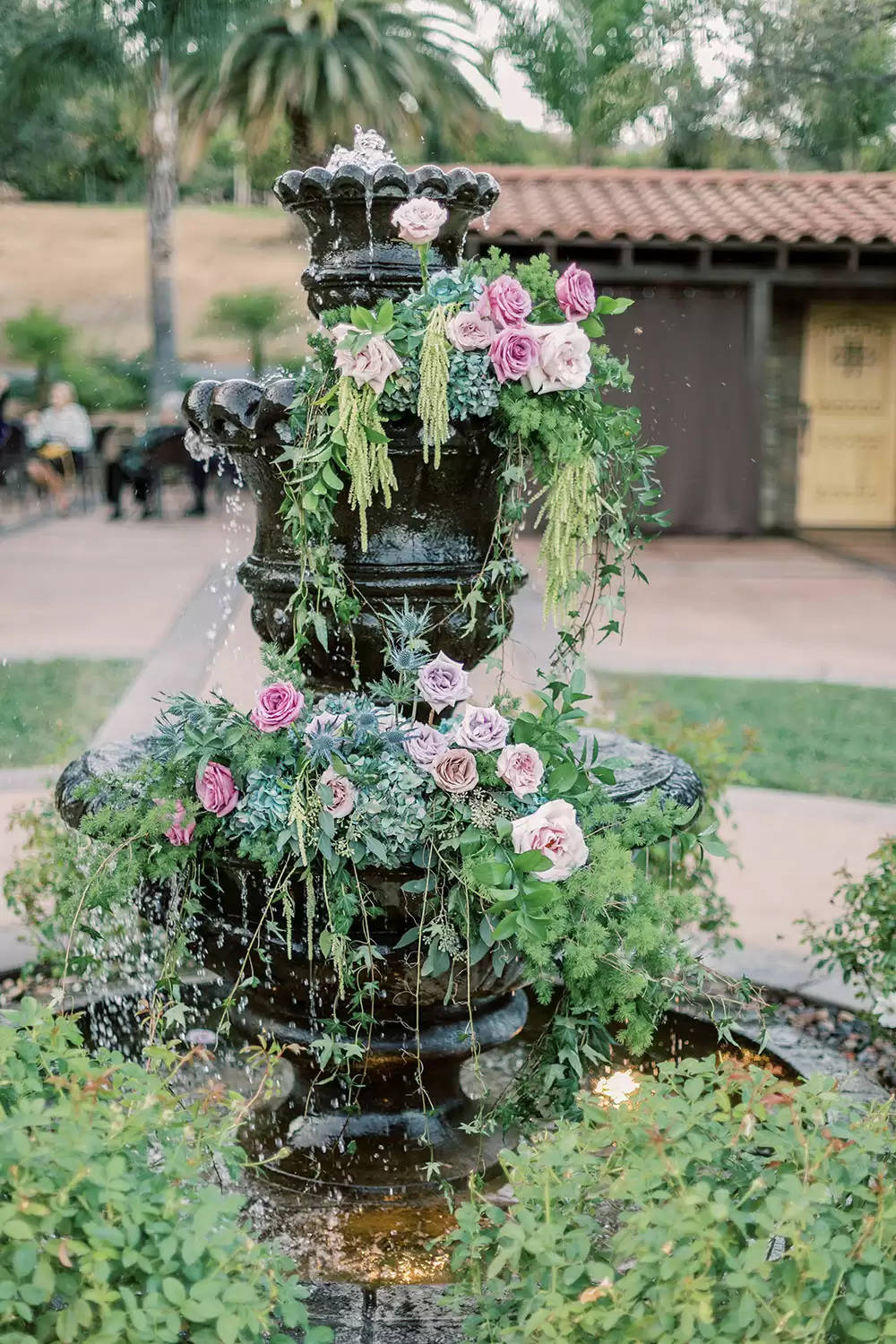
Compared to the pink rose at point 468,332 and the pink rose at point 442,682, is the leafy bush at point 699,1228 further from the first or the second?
the pink rose at point 468,332

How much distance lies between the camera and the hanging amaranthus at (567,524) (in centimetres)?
253

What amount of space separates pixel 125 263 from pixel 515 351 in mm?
44335

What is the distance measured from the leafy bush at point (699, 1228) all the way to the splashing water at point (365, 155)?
1824mm

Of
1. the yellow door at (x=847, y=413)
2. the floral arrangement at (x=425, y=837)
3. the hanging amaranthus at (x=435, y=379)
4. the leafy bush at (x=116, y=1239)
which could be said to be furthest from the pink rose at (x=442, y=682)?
the yellow door at (x=847, y=413)

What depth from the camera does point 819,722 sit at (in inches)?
279

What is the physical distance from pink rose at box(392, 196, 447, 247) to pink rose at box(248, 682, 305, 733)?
854 millimetres

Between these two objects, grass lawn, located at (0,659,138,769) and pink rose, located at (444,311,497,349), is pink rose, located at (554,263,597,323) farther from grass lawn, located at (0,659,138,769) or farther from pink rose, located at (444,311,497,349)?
grass lawn, located at (0,659,138,769)

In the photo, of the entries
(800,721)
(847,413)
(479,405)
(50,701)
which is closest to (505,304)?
(479,405)

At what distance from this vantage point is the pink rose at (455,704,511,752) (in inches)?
97.5

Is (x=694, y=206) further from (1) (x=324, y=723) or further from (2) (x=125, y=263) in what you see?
(2) (x=125, y=263)

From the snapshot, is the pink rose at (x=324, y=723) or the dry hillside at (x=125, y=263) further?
the dry hillside at (x=125, y=263)

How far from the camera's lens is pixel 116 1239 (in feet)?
4.85

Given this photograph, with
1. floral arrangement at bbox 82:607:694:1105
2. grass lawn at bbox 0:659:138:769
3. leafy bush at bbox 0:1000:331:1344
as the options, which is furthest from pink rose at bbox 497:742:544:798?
grass lawn at bbox 0:659:138:769

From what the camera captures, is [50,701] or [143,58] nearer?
[50,701]
